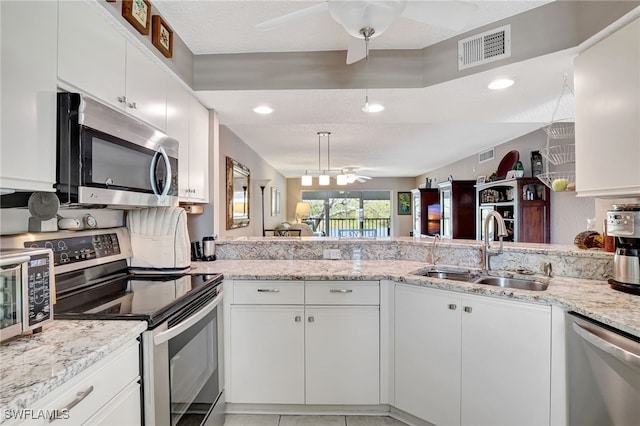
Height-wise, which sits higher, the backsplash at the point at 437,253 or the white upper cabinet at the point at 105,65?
the white upper cabinet at the point at 105,65

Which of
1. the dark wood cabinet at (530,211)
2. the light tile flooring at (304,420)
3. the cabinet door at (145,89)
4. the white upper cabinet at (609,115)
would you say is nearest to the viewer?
the white upper cabinet at (609,115)

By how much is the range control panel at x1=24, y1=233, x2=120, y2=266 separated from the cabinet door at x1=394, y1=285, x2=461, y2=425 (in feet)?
5.75

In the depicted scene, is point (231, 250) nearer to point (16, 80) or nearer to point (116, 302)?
point (116, 302)

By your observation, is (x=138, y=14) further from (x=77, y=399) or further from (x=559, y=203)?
(x=559, y=203)

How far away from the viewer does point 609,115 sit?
1.62 meters

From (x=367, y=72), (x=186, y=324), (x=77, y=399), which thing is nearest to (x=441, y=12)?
(x=367, y=72)

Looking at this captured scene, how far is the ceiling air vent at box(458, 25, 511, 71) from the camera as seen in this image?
1924 mm

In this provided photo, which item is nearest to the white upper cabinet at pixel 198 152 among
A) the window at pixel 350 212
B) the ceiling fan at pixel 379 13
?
the ceiling fan at pixel 379 13

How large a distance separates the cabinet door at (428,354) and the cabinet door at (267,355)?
0.64 metres

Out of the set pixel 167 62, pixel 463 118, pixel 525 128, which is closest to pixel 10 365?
pixel 167 62

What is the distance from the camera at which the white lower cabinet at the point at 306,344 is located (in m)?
2.08

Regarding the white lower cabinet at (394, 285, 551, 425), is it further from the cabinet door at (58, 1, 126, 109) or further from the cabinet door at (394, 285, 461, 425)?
the cabinet door at (58, 1, 126, 109)

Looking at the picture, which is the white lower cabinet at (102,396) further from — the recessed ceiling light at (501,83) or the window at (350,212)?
the window at (350,212)

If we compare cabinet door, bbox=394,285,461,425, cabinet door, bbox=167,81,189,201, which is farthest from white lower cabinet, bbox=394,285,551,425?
cabinet door, bbox=167,81,189,201
